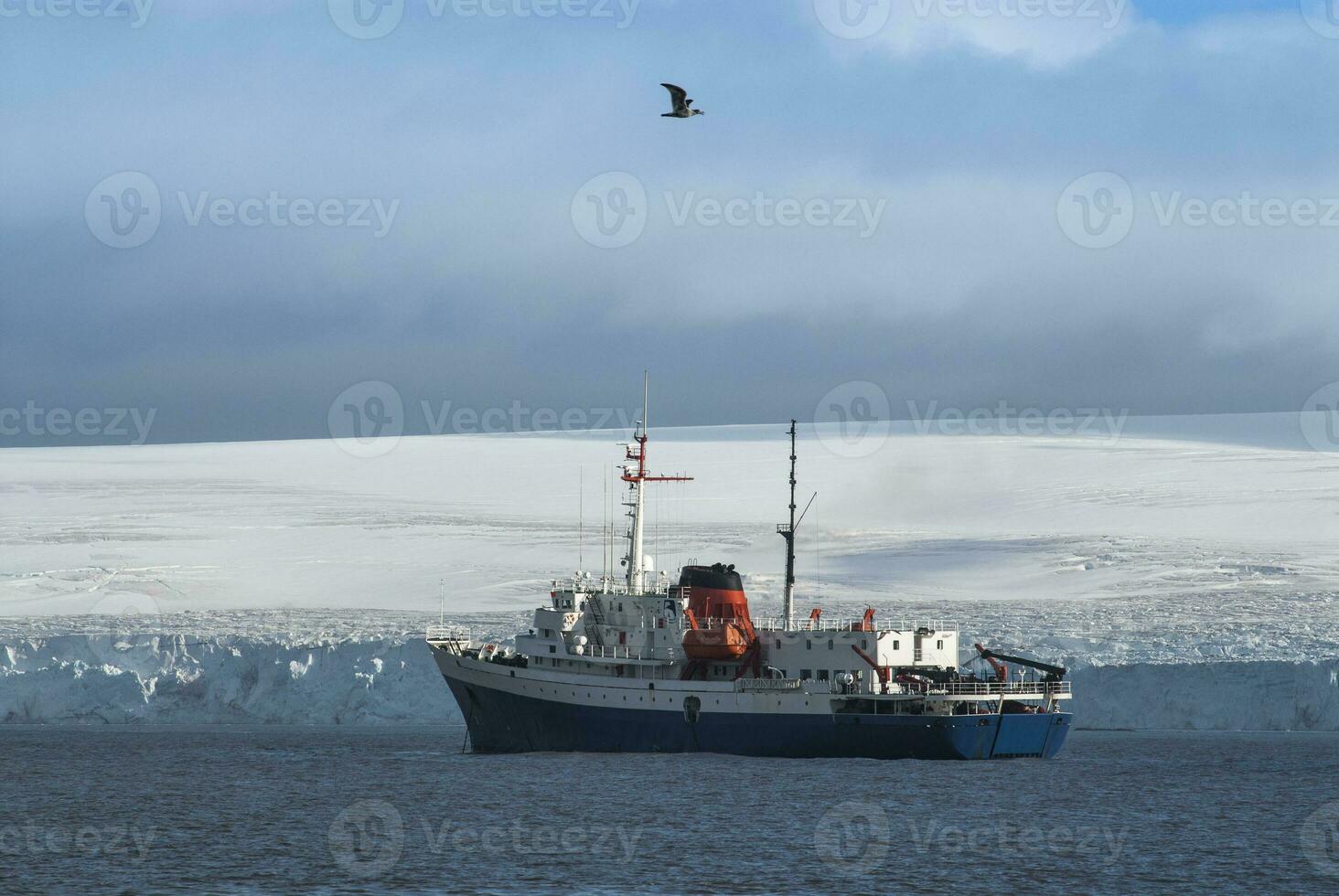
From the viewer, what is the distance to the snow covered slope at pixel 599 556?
66062mm

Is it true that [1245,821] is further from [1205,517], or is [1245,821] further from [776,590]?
[1205,517]

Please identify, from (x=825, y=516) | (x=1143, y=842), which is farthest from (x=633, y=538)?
(x=825, y=516)

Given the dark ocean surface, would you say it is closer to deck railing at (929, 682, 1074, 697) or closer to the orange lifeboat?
deck railing at (929, 682, 1074, 697)

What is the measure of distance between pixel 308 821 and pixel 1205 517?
69.4 meters

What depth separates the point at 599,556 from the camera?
9838 centimetres

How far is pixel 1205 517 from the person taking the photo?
319 ft

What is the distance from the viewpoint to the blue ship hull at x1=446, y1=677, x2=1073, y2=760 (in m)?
50.8

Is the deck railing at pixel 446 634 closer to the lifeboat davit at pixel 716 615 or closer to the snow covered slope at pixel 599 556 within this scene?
the snow covered slope at pixel 599 556

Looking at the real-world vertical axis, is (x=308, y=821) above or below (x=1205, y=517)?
below

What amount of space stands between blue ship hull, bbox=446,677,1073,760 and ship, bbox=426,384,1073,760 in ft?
0.13

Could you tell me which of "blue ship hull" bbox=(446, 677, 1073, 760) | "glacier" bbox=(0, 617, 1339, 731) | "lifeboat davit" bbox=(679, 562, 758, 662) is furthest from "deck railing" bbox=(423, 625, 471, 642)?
"lifeboat davit" bbox=(679, 562, 758, 662)

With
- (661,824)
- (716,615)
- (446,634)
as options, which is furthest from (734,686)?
(446,634)

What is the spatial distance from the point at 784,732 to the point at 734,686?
2.03 metres

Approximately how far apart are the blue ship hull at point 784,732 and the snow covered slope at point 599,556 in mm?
11771
